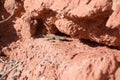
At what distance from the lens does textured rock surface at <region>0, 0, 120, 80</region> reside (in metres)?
1.95

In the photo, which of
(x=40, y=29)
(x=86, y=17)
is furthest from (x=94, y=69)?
(x=40, y=29)

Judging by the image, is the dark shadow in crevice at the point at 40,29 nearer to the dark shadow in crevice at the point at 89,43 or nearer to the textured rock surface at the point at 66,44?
the textured rock surface at the point at 66,44

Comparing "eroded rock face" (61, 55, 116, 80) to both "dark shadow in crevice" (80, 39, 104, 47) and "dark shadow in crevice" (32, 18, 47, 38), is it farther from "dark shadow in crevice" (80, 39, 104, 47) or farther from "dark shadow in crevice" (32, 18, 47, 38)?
"dark shadow in crevice" (32, 18, 47, 38)

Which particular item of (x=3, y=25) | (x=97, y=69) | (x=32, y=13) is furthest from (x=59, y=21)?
(x=3, y=25)

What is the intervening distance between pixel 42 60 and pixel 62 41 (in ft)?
0.94

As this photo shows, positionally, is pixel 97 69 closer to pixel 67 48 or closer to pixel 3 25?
pixel 67 48

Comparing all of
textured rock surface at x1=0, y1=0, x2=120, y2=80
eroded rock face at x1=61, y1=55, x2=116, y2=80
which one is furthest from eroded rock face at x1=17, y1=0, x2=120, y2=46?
eroded rock face at x1=61, y1=55, x2=116, y2=80

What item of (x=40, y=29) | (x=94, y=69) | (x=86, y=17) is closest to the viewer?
(x=94, y=69)

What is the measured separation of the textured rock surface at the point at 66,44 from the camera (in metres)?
1.95

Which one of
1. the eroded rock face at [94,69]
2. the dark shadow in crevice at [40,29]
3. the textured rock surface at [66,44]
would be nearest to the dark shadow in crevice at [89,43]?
the textured rock surface at [66,44]

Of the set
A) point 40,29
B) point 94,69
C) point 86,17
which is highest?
point 86,17

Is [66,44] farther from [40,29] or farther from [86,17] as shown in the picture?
[40,29]

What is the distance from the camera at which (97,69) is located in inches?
73.6

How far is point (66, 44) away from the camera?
2.51 meters
